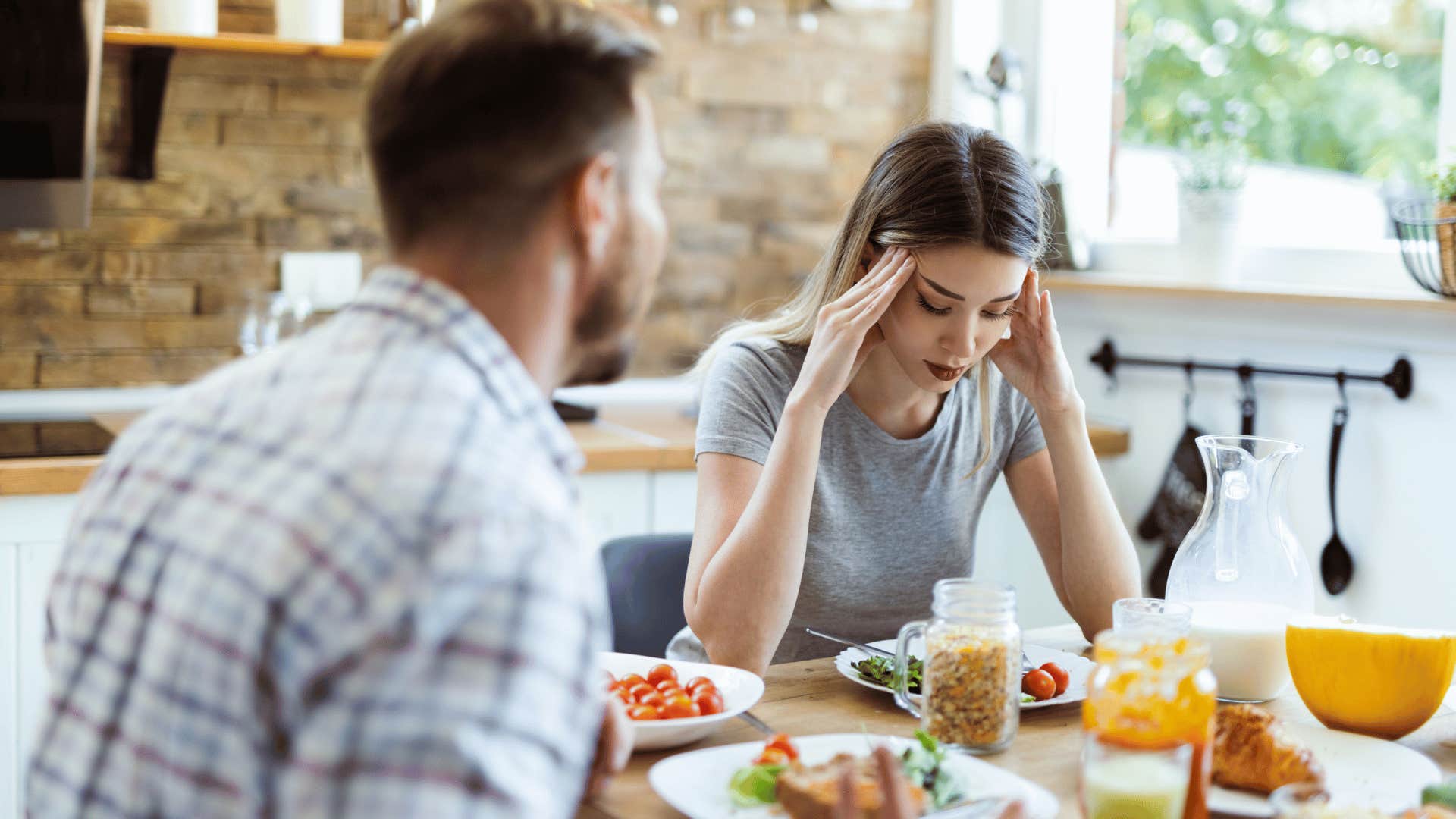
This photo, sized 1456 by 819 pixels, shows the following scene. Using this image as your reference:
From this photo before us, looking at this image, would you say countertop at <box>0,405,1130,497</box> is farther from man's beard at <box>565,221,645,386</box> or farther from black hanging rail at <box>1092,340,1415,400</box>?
man's beard at <box>565,221,645,386</box>

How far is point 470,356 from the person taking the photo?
2.69 ft

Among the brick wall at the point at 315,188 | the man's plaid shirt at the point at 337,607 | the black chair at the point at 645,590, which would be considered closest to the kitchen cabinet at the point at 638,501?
the black chair at the point at 645,590

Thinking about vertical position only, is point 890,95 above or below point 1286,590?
above

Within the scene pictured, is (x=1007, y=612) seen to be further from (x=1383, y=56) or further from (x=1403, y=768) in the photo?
(x=1383, y=56)

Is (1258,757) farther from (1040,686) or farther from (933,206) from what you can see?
(933,206)

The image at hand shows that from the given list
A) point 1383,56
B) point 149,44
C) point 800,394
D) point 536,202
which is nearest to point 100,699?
point 536,202

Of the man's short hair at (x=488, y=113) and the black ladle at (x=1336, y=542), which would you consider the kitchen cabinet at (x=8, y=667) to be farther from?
the black ladle at (x=1336, y=542)

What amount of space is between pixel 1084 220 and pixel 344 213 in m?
1.49

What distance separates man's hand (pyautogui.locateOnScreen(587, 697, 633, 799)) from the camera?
1.04m

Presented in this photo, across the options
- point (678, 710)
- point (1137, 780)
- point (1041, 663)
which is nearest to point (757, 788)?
point (678, 710)

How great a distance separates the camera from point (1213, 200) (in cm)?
258

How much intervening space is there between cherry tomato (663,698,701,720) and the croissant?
1.34 ft

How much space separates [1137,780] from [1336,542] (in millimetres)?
1527

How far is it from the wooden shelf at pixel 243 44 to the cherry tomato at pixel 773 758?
169 centimetres
